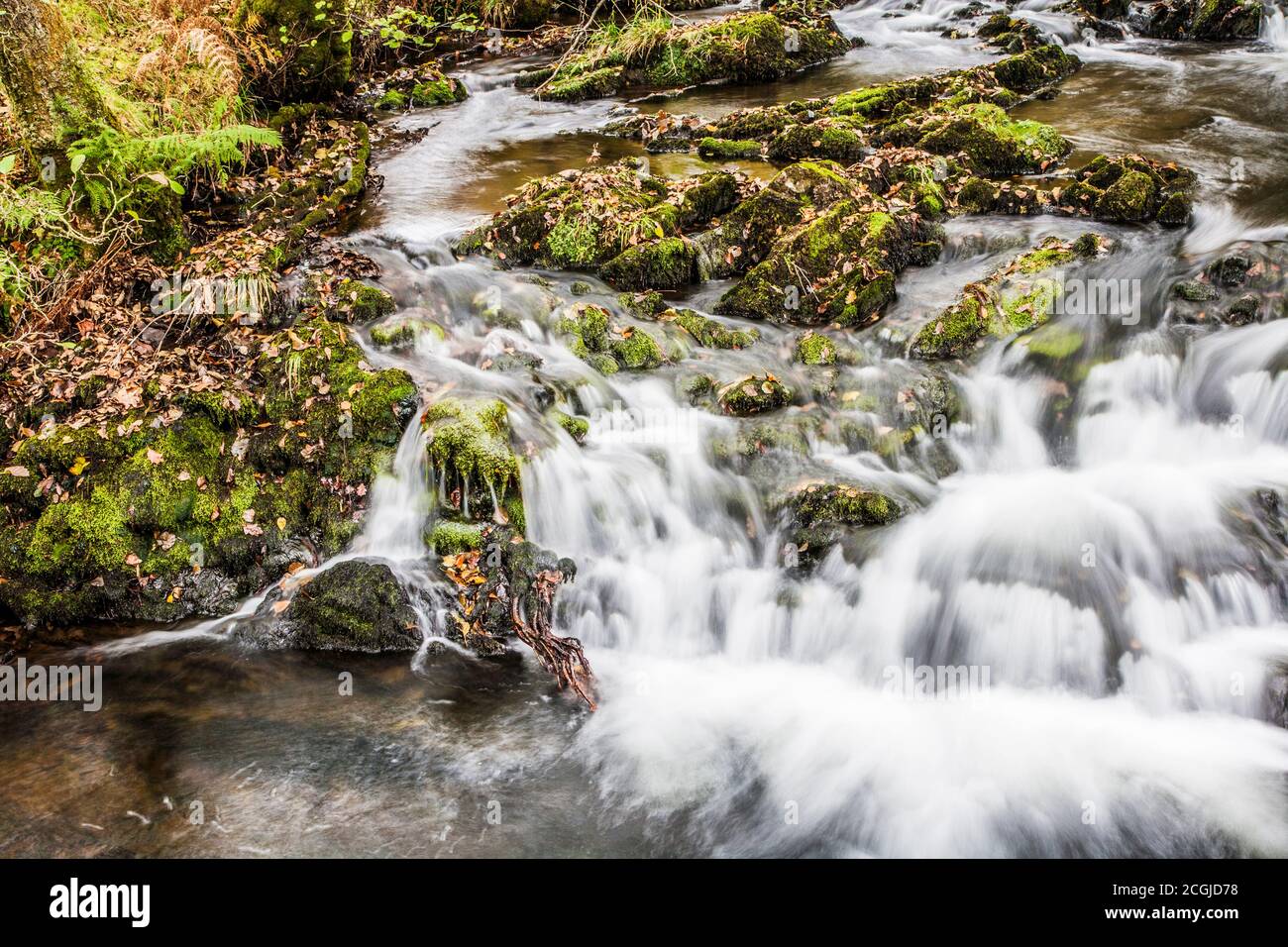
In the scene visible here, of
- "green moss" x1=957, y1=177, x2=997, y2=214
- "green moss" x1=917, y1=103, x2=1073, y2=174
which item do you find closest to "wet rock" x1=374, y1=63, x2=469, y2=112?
"green moss" x1=917, y1=103, x2=1073, y2=174

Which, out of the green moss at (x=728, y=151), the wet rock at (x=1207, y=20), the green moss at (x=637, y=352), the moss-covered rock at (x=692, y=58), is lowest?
the green moss at (x=637, y=352)

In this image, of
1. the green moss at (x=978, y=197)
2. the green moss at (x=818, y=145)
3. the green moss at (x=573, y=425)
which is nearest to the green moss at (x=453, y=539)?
the green moss at (x=573, y=425)

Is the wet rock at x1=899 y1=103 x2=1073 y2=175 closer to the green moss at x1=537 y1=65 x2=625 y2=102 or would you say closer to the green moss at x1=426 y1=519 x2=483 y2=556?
the green moss at x1=537 y1=65 x2=625 y2=102

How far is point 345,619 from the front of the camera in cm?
620

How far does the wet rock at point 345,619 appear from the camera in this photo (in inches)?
244

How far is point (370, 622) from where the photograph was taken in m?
6.21

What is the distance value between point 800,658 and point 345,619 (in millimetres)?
3576

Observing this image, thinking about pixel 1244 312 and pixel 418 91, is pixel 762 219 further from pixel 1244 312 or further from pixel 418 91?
pixel 418 91

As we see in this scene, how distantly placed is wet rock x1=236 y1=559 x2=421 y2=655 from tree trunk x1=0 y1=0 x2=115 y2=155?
17.8 feet

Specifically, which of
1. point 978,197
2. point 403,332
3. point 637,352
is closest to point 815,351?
point 637,352

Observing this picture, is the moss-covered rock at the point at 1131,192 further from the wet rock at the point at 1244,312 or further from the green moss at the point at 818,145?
the green moss at the point at 818,145

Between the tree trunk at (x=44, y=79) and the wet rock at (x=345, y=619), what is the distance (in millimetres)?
5429

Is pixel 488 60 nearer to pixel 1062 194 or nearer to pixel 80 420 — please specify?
pixel 1062 194

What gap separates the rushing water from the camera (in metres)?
4.99
